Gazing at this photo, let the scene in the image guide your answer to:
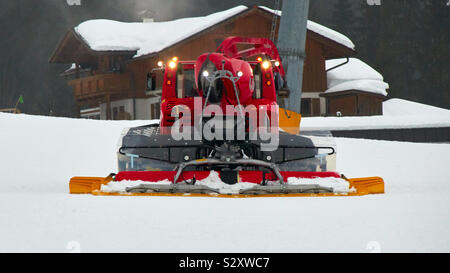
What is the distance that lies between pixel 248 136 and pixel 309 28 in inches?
1098

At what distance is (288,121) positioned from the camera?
39.7ft

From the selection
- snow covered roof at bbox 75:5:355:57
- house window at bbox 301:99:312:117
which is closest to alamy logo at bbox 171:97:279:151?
snow covered roof at bbox 75:5:355:57

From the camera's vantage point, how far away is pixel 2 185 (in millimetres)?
10539

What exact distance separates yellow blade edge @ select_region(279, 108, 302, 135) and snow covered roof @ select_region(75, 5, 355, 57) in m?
21.6

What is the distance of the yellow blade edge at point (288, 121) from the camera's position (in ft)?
38.4

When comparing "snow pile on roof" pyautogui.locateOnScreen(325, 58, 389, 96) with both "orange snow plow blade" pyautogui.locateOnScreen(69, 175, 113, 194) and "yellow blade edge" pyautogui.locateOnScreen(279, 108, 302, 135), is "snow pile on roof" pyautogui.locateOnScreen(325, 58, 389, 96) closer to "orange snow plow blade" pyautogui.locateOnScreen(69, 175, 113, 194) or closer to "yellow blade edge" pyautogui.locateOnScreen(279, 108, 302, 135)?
"yellow blade edge" pyautogui.locateOnScreen(279, 108, 302, 135)

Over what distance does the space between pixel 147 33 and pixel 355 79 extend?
12603 millimetres

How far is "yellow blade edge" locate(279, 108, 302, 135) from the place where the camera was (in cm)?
1170

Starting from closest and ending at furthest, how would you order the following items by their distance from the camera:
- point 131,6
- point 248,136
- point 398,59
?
point 248,136 → point 398,59 → point 131,6

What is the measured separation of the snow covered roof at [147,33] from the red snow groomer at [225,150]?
78.5 feet

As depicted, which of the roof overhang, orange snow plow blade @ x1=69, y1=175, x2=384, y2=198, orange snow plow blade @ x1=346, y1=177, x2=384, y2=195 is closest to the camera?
orange snow plow blade @ x1=69, y1=175, x2=384, y2=198

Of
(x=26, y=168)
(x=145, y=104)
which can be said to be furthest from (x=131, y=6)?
(x=26, y=168)
